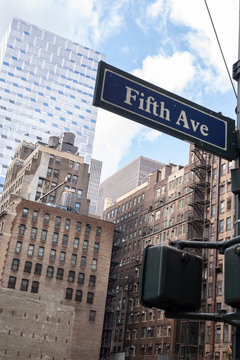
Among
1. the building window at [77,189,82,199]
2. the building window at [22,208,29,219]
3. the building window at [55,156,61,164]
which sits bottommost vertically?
the building window at [22,208,29,219]

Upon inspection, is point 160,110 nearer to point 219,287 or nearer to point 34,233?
point 219,287

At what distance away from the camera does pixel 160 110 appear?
6.57 m

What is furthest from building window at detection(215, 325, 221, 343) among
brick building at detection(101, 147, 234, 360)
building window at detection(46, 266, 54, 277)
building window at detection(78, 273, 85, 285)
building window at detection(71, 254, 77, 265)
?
building window at detection(46, 266, 54, 277)

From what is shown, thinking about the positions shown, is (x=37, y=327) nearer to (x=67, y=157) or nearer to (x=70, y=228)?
(x=70, y=228)

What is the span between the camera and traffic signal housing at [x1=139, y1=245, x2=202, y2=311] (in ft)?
12.0

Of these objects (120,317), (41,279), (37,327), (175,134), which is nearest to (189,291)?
(175,134)

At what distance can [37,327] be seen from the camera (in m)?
81.6

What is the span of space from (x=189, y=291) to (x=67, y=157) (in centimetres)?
11247

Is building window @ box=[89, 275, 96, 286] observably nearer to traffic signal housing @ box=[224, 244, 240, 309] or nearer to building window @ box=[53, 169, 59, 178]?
building window @ box=[53, 169, 59, 178]

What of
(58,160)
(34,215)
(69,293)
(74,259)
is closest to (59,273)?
(69,293)

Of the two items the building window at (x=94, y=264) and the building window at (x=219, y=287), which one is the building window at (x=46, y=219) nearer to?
the building window at (x=94, y=264)

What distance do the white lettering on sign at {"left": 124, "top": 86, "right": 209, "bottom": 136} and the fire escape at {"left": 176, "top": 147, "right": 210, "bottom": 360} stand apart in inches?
2858

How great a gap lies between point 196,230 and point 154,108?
3341 inches

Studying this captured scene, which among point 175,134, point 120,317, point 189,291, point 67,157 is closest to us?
point 189,291
